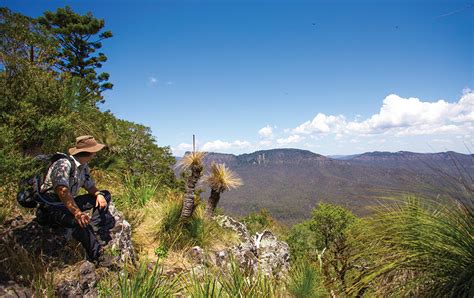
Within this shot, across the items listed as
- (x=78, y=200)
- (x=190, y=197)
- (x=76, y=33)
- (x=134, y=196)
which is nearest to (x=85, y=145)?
(x=78, y=200)

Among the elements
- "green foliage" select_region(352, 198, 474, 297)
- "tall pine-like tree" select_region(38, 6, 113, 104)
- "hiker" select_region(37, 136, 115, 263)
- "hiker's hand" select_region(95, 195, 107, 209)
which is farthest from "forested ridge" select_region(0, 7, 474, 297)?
"tall pine-like tree" select_region(38, 6, 113, 104)

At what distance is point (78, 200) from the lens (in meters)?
4.25

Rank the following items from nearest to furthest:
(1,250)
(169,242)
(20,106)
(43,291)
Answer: (43,291) < (1,250) < (20,106) < (169,242)

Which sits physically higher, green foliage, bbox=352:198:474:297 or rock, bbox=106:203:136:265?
green foliage, bbox=352:198:474:297

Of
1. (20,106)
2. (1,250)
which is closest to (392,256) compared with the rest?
(1,250)

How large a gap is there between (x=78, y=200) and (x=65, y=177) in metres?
0.93

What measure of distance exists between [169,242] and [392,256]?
4995 millimetres

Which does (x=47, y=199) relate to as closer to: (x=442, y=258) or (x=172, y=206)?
(x=172, y=206)

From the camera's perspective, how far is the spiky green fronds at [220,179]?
756cm

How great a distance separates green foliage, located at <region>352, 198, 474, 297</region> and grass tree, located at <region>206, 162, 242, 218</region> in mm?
5663

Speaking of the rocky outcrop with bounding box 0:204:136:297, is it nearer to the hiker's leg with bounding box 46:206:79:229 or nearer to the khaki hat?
the hiker's leg with bounding box 46:206:79:229

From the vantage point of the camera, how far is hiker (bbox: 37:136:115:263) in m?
3.47

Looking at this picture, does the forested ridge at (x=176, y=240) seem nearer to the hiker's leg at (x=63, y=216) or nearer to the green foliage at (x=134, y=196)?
the green foliage at (x=134, y=196)

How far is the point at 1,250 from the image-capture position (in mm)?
3471
